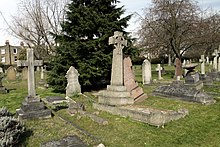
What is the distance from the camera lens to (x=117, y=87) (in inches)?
363

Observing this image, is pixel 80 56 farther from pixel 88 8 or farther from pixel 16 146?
pixel 16 146

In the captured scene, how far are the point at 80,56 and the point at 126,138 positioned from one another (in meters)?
9.06

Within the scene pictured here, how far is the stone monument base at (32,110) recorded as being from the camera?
7670 mm

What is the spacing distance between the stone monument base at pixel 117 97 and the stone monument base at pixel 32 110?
239cm

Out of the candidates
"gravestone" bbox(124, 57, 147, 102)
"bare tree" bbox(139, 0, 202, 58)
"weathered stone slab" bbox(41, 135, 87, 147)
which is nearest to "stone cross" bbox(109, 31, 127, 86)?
"gravestone" bbox(124, 57, 147, 102)

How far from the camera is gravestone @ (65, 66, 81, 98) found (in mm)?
12969

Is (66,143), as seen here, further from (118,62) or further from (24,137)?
(118,62)

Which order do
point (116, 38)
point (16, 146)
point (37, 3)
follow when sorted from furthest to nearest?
point (37, 3) < point (116, 38) < point (16, 146)

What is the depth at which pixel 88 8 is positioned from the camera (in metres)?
14.4

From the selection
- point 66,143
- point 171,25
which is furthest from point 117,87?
point 171,25

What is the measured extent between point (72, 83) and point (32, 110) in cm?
531

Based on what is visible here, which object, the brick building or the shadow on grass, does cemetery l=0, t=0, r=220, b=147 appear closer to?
the shadow on grass

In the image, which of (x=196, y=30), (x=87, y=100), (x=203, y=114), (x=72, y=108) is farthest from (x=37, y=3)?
(x=203, y=114)

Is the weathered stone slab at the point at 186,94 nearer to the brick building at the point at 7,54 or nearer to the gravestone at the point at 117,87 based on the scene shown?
the gravestone at the point at 117,87
